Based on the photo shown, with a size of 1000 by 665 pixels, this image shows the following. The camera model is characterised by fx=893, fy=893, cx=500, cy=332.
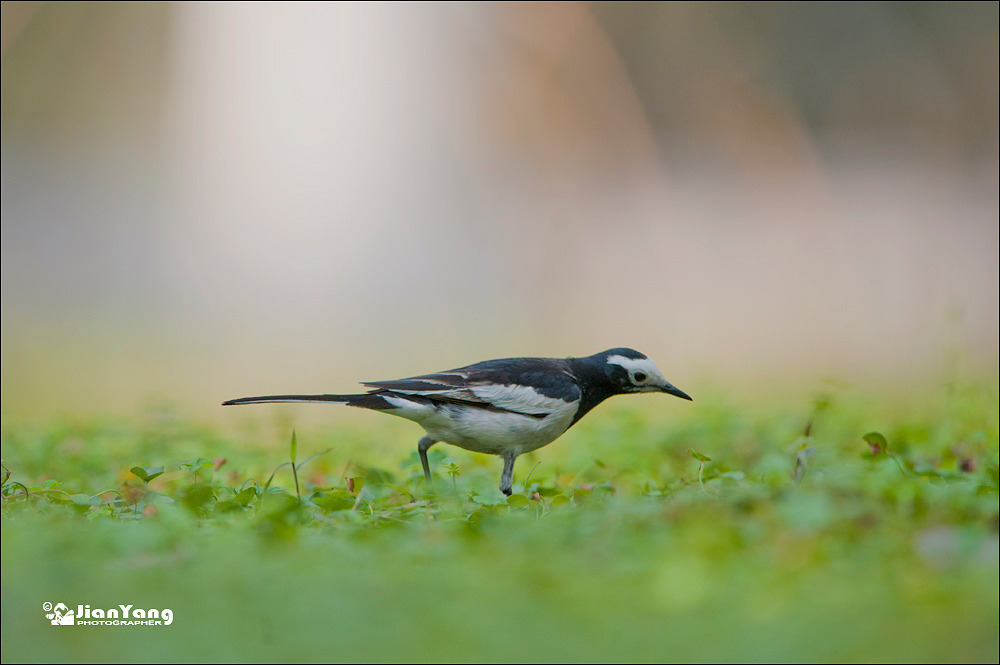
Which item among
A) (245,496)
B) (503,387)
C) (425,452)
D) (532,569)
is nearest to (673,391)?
(503,387)

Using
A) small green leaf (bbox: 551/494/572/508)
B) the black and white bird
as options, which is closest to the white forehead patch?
the black and white bird

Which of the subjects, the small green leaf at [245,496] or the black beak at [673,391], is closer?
the small green leaf at [245,496]

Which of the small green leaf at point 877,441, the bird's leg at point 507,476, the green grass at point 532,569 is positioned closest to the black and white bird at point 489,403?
the bird's leg at point 507,476

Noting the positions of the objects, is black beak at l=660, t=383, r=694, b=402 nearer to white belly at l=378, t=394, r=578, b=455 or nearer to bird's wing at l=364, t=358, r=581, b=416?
bird's wing at l=364, t=358, r=581, b=416

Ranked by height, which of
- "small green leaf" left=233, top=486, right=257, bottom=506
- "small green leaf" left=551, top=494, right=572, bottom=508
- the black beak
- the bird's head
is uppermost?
the bird's head

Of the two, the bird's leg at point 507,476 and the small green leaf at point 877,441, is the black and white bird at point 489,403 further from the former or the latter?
the small green leaf at point 877,441

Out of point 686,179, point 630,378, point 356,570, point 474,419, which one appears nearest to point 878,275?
point 686,179
